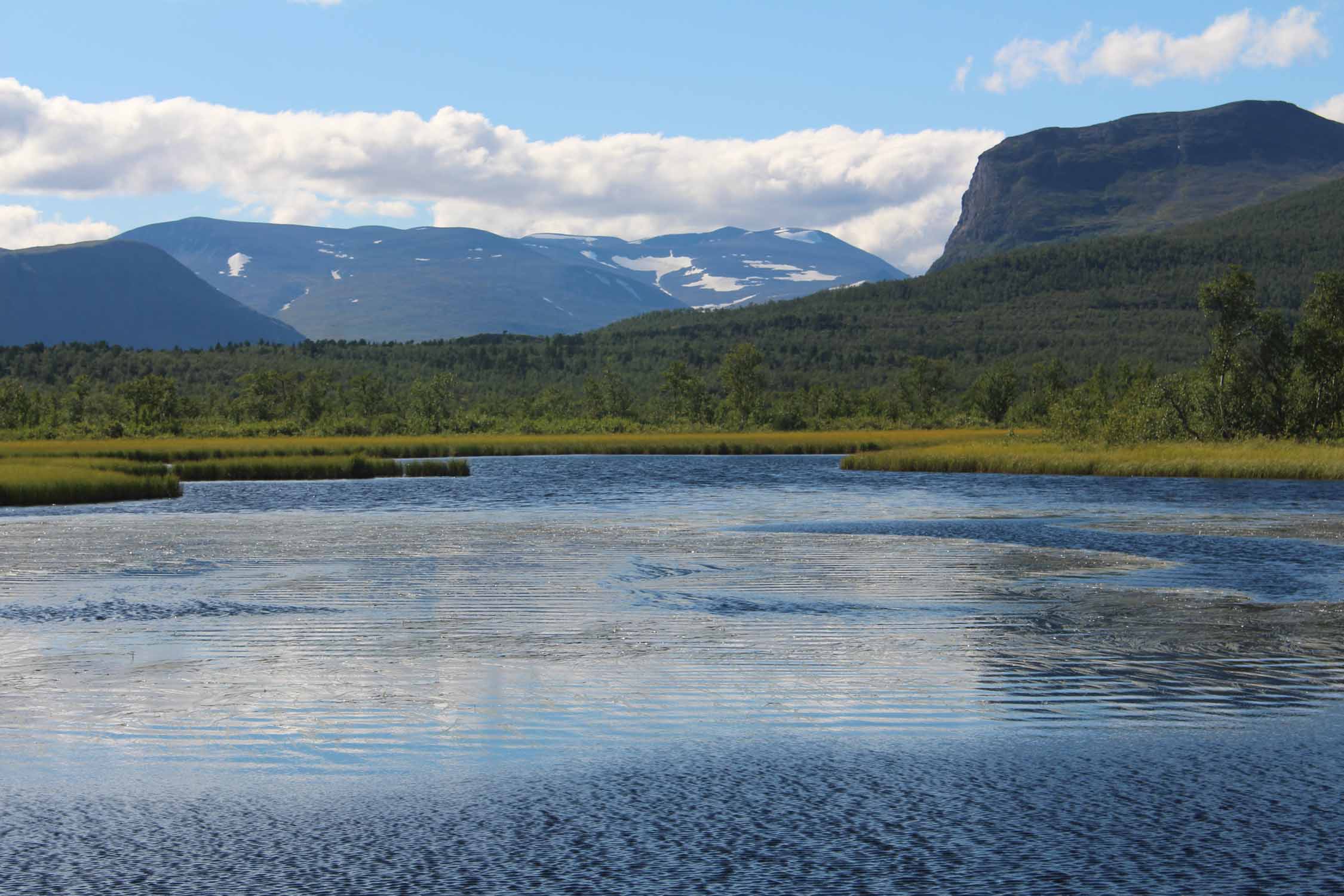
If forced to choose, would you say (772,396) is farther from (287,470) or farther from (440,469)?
(287,470)

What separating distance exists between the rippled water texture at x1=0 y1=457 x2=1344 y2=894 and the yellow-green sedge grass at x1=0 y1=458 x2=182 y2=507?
2288 centimetres

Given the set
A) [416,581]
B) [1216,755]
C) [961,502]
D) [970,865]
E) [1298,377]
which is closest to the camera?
[970,865]

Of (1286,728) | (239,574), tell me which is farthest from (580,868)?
(239,574)

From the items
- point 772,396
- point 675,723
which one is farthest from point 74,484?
point 772,396

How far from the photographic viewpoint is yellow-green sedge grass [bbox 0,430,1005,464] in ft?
283

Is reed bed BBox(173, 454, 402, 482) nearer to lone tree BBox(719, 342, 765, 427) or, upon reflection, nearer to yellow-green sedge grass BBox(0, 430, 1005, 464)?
yellow-green sedge grass BBox(0, 430, 1005, 464)

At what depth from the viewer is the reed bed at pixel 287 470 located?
7162cm

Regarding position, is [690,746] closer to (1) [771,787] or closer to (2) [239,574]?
(1) [771,787]

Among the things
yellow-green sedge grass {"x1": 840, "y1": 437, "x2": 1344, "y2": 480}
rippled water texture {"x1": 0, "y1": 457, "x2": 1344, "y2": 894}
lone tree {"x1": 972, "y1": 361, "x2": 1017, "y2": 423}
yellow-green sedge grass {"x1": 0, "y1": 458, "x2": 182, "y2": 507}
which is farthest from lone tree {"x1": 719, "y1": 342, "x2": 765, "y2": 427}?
rippled water texture {"x1": 0, "y1": 457, "x2": 1344, "y2": 894}

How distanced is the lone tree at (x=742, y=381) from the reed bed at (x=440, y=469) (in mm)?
68422

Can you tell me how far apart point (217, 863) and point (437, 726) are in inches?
169

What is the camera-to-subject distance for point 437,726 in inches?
577

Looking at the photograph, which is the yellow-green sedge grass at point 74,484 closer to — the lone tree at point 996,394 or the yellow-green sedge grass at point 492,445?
the yellow-green sedge grass at point 492,445

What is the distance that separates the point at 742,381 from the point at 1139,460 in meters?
77.3
